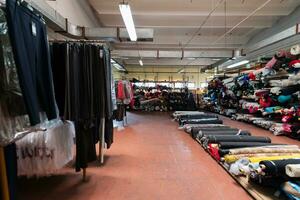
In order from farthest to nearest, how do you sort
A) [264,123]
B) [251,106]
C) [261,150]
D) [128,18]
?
[251,106] < [264,123] < [128,18] < [261,150]

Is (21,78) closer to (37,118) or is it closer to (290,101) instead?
(37,118)

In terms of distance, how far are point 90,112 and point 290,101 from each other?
5.81 m

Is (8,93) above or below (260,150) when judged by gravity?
above

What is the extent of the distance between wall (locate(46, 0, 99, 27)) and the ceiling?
10.3 inches

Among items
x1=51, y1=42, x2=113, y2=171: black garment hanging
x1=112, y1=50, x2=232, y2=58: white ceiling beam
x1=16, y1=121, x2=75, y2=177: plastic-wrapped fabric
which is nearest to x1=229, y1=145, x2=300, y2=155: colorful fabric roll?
x1=51, y1=42, x2=113, y2=171: black garment hanging

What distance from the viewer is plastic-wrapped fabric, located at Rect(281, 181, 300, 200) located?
231cm

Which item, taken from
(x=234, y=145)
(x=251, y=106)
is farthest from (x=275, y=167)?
(x=251, y=106)

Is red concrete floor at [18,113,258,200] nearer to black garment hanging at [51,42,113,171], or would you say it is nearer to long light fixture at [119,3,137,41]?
black garment hanging at [51,42,113,171]

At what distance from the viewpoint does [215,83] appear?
12781 millimetres

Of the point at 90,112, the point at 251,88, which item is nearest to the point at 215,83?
the point at 251,88

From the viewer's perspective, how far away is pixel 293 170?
2373 mm

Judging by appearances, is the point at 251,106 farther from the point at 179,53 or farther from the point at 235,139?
the point at 235,139

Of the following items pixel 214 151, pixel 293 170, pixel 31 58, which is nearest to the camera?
pixel 31 58

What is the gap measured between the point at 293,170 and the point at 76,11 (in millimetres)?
5950
